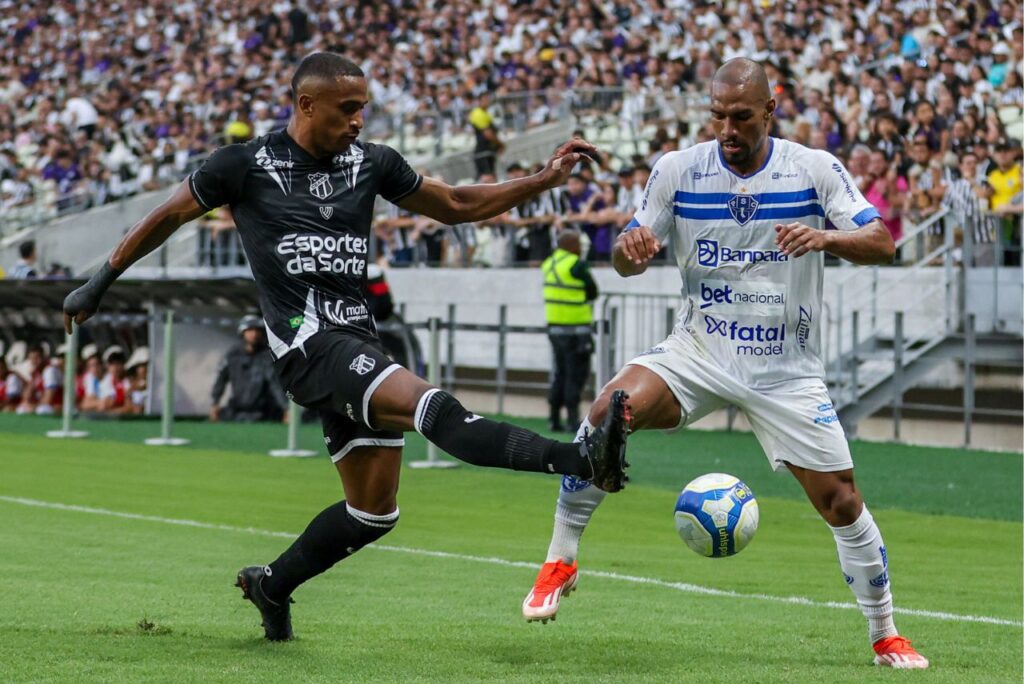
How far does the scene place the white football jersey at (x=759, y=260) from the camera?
22.8 ft

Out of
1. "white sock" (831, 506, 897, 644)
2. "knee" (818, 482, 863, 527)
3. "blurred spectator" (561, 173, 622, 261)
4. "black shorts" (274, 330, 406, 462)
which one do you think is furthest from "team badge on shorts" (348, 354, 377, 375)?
"blurred spectator" (561, 173, 622, 261)

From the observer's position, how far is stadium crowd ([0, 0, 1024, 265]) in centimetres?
2023

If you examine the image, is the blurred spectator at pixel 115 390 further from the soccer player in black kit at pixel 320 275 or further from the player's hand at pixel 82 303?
the player's hand at pixel 82 303

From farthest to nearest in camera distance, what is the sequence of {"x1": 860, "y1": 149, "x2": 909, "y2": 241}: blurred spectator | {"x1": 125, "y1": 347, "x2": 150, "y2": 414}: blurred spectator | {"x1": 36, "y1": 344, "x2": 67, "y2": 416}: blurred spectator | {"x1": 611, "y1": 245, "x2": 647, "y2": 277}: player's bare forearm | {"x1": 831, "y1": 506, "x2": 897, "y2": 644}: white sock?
{"x1": 36, "y1": 344, "x2": 67, "y2": 416}: blurred spectator → {"x1": 125, "y1": 347, "x2": 150, "y2": 414}: blurred spectator → {"x1": 860, "y1": 149, "x2": 909, "y2": 241}: blurred spectator → {"x1": 831, "y1": 506, "x2": 897, "y2": 644}: white sock → {"x1": 611, "y1": 245, "x2": 647, "y2": 277}: player's bare forearm

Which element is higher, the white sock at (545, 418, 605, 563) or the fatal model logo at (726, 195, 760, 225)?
the fatal model logo at (726, 195, 760, 225)

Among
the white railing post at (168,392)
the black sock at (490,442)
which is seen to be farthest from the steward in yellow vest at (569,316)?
the black sock at (490,442)

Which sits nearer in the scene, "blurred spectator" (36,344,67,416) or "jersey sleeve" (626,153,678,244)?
"jersey sleeve" (626,153,678,244)

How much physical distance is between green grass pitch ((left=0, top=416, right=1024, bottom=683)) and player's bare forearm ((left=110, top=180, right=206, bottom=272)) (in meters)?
1.63

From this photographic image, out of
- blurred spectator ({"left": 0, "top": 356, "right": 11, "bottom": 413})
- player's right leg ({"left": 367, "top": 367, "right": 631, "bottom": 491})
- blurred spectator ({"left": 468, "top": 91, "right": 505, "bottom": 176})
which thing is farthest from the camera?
blurred spectator ({"left": 468, "top": 91, "right": 505, "bottom": 176})

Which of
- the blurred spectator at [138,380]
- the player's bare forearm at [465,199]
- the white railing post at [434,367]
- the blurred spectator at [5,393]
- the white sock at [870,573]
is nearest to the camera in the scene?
the white sock at [870,573]

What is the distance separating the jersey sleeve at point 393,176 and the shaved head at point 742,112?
4.50ft

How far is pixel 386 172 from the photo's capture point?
7.03m

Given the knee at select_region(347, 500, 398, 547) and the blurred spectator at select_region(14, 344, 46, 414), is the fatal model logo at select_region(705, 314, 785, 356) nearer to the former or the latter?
the knee at select_region(347, 500, 398, 547)

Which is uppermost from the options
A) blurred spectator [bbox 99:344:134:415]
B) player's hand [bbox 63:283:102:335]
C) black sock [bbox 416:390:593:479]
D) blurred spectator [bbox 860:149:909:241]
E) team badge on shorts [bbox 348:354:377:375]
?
blurred spectator [bbox 860:149:909:241]
